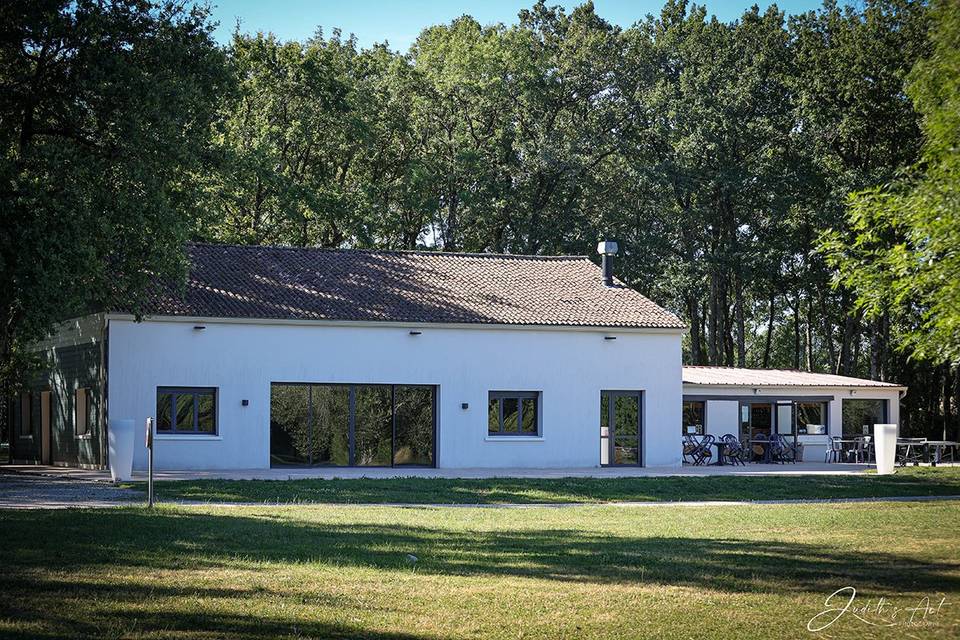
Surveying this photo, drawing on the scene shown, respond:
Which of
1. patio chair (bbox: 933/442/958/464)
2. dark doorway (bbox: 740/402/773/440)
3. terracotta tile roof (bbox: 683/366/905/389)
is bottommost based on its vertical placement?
patio chair (bbox: 933/442/958/464)

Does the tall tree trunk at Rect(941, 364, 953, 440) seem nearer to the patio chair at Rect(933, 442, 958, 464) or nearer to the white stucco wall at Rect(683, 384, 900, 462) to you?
the patio chair at Rect(933, 442, 958, 464)

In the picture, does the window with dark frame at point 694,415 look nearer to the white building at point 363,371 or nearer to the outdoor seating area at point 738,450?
the outdoor seating area at point 738,450

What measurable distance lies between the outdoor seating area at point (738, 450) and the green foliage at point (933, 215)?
14.7 m

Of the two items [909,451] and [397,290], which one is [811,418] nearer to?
[909,451]

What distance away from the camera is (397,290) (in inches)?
1308

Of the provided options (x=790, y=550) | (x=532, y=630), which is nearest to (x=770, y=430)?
(x=790, y=550)

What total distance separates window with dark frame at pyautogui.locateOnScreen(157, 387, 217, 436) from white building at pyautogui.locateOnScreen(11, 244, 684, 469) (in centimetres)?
4

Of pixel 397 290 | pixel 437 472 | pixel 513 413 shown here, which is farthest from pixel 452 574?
pixel 397 290

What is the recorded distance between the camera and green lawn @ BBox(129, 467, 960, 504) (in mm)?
20828

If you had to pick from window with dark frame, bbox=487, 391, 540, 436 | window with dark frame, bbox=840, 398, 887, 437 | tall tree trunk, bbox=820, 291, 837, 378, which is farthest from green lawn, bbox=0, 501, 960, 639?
tall tree trunk, bbox=820, 291, 837, 378

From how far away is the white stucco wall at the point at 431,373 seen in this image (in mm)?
29266

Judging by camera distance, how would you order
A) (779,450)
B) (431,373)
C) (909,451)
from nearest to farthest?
1. (431,373)
2. (779,450)
3. (909,451)

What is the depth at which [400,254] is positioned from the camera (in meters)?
36.3

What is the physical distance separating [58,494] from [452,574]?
1162 centimetres
